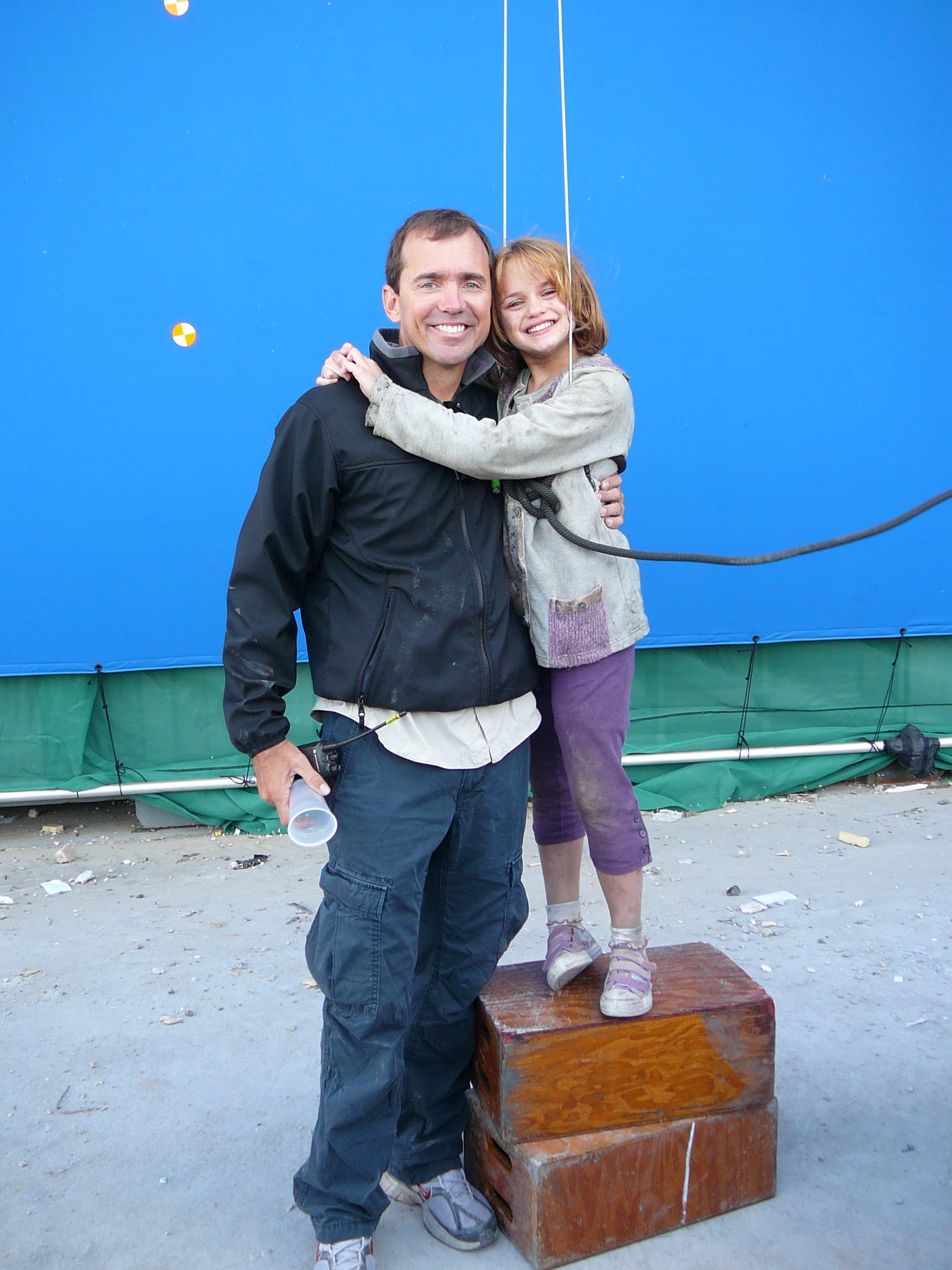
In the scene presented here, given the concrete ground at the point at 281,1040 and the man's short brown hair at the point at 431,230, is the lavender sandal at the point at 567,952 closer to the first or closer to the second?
the concrete ground at the point at 281,1040

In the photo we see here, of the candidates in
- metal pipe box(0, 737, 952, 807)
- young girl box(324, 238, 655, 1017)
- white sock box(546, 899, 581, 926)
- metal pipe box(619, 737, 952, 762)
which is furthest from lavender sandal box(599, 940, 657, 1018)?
metal pipe box(619, 737, 952, 762)

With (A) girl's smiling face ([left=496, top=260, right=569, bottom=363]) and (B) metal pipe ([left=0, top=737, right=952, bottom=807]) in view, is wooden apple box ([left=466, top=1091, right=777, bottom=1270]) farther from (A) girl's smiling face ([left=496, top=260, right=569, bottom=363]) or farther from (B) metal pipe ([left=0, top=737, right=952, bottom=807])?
(B) metal pipe ([left=0, top=737, right=952, bottom=807])

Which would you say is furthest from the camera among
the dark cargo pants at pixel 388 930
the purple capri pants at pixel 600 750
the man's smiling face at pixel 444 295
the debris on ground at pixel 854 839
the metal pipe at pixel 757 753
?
the metal pipe at pixel 757 753

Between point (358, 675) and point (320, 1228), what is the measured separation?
37.2 inches

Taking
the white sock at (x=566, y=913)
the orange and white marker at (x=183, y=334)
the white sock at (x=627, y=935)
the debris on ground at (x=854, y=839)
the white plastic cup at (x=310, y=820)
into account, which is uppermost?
the orange and white marker at (x=183, y=334)

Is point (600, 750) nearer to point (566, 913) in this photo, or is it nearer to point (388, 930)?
point (566, 913)

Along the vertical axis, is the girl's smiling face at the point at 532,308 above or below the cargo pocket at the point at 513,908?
above

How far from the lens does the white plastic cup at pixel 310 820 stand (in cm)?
155

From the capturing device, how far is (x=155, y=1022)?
2.51 metres

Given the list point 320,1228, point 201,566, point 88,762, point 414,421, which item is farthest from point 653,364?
point 320,1228

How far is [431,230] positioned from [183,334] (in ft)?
6.87

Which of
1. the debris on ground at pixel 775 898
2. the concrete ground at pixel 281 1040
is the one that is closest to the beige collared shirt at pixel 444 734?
the concrete ground at pixel 281 1040

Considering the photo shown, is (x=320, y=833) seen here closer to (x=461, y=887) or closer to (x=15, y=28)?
(x=461, y=887)

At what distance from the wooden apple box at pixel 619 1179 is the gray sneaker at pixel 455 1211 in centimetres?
4
